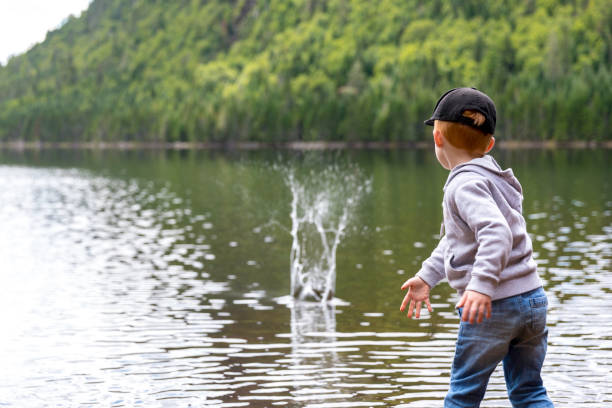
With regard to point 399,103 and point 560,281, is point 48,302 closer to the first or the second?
point 560,281

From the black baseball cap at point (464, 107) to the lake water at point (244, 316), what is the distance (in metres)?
4.38

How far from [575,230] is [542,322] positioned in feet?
84.5

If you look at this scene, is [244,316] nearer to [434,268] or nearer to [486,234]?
[434,268]

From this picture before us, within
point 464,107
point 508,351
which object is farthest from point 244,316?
point 464,107

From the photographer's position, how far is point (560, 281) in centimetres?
1908

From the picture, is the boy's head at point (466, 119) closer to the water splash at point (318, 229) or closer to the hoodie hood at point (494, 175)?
the hoodie hood at point (494, 175)

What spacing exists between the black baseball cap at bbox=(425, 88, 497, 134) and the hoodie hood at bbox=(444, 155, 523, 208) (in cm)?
22

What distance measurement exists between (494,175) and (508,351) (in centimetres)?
115

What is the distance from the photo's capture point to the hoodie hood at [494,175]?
Result: 5738mm

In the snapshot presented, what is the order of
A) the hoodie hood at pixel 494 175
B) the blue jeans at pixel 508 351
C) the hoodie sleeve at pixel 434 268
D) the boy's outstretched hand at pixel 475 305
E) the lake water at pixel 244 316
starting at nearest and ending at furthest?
the boy's outstretched hand at pixel 475 305, the blue jeans at pixel 508 351, the hoodie hood at pixel 494 175, the hoodie sleeve at pixel 434 268, the lake water at pixel 244 316

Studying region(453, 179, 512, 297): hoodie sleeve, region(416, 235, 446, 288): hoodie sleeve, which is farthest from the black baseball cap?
region(416, 235, 446, 288): hoodie sleeve

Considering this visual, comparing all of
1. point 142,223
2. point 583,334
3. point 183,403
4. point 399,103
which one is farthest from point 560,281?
point 399,103

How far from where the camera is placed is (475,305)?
539cm

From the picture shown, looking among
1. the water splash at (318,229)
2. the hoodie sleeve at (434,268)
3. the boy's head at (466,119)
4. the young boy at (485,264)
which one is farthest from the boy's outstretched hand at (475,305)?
the water splash at (318,229)
